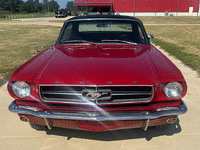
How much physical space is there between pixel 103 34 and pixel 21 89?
1.80m

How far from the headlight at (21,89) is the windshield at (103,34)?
128 centimetres

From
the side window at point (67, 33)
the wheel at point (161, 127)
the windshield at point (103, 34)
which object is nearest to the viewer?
the wheel at point (161, 127)

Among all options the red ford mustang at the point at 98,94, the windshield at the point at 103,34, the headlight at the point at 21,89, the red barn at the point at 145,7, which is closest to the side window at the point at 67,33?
the windshield at the point at 103,34

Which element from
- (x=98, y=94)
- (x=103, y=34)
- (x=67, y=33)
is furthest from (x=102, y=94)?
(x=67, y=33)

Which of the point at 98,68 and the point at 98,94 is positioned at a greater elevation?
the point at 98,68

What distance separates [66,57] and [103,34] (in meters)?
1.07

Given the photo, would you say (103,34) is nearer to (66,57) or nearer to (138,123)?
(66,57)

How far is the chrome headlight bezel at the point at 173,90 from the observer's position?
7.78ft

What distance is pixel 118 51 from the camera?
3.10 m

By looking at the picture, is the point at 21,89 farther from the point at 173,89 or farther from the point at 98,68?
the point at 173,89

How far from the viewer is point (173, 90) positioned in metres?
2.39

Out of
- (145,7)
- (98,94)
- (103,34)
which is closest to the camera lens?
(98,94)

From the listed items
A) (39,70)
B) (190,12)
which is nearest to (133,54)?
→ (39,70)

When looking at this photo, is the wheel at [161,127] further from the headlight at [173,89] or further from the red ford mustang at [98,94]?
the headlight at [173,89]
